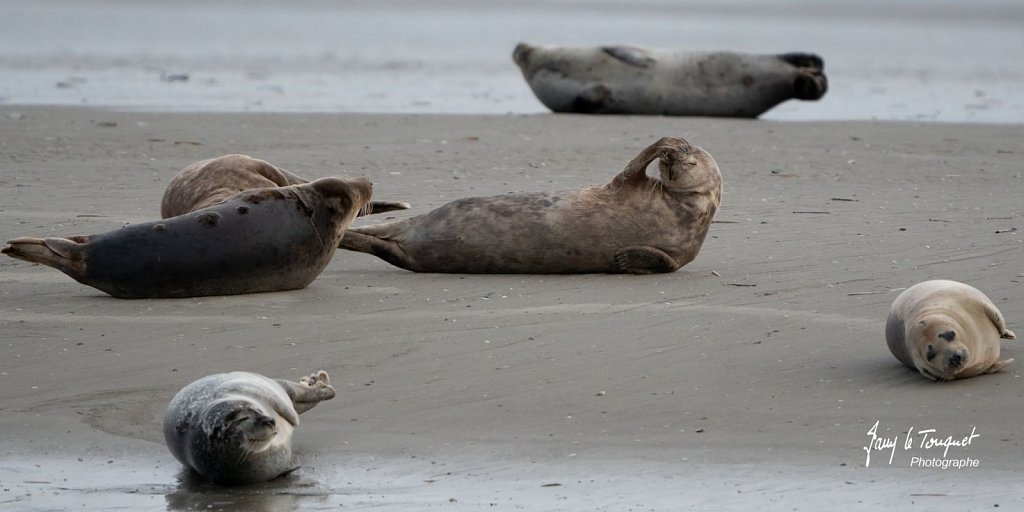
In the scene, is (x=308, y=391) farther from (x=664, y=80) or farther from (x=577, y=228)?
(x=664, y=80)

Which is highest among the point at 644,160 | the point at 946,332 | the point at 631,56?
the point at 644,160

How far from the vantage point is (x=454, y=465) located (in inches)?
166

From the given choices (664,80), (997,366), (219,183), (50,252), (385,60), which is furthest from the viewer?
(385,60)

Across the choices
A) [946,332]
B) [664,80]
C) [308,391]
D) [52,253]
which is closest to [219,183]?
[52,253]

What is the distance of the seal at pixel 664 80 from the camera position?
1405cm

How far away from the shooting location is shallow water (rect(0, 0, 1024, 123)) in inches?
630

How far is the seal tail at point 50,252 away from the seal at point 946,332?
3107mm

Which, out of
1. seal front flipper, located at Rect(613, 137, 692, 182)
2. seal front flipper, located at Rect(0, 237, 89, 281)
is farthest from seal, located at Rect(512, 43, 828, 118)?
seal front flipper, located at Rect(0, 237, 89, 281)

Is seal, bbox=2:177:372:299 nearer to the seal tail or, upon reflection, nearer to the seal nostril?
the seal tail

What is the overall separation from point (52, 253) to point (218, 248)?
639 millimetres

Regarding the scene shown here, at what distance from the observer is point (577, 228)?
6.64 meters

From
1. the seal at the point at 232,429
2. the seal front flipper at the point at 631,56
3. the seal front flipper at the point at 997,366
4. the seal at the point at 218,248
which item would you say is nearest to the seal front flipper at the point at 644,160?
the seal at the point at 218,248

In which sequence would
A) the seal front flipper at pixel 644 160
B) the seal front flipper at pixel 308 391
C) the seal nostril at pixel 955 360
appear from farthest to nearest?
the seal front flipper at pixel 644 160 < the seal nostril at pixel 955 360 < the seal front flipper at pixel 308 391

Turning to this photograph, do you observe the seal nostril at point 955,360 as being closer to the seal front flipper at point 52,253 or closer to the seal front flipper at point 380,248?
the seal front flipper at point 380,248
